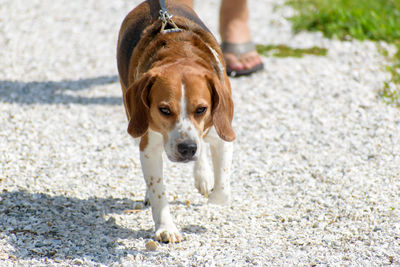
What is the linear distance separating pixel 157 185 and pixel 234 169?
1.15m

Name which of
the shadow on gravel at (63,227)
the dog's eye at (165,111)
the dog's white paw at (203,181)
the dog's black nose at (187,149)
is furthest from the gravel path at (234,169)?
the dog's eye at (165,111)

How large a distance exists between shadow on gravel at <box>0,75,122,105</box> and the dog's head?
2468mm

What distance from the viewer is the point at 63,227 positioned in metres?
3.67

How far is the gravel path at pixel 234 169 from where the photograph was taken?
3.46 m

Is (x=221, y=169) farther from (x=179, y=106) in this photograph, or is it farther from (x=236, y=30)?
(x=236, y=30)

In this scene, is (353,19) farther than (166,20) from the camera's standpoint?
Yes

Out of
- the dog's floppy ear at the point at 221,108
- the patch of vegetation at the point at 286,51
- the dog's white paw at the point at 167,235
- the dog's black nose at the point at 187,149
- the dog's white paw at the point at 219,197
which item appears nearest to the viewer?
the dog's black nose at the point at 187,149

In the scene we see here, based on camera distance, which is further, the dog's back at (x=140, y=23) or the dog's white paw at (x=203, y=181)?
the dog's white paw at (x=203, y=181)

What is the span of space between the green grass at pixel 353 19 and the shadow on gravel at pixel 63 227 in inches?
155

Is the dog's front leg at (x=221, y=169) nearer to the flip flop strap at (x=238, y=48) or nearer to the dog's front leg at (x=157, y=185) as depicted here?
the dog's front leg at (x=157, y=185)

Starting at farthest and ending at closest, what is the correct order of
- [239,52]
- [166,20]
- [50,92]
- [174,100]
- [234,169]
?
[239,52] → [50,92] → [234,169] → [166,20] → [174,100]

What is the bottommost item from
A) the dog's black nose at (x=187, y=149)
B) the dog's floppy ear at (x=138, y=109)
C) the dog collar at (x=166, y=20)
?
the dog's black nose at (x=187, y=149)

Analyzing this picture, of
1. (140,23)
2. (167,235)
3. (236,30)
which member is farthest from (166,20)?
(236,30)

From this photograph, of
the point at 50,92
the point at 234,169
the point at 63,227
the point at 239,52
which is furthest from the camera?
the point at 239,52
